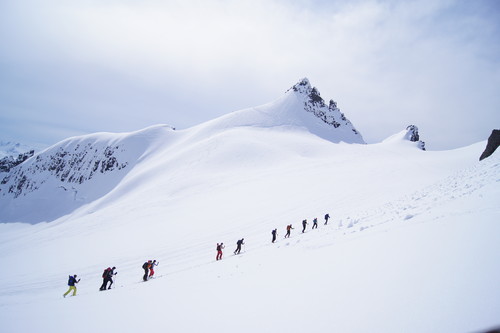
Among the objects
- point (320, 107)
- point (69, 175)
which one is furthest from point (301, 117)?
point (69, 175)

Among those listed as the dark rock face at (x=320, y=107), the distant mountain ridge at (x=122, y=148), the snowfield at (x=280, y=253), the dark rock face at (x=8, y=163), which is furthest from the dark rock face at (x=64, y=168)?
the dark rock face at (x=320, y=107)

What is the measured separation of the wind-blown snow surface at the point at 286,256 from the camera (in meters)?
2.64

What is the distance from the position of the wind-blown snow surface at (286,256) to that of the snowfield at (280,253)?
4 cm

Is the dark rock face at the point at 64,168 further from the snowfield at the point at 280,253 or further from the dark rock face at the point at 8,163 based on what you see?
the snowfield at the point at 280,253

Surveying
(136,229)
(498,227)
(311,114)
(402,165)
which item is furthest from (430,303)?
(311,114)

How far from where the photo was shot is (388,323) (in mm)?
2111

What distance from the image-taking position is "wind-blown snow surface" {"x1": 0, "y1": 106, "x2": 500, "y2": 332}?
8.68 feet

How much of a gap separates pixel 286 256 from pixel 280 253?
44.8 inches

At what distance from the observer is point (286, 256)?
7.35m

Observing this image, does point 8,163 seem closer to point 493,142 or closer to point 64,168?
point 64,168

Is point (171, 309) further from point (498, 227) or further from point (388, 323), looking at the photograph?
point (498, 227)

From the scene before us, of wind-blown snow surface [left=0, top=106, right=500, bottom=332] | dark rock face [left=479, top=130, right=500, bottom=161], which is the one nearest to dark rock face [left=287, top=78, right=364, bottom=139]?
wind-blown snow surface [left=0, top=106, right=500, bottom=332]

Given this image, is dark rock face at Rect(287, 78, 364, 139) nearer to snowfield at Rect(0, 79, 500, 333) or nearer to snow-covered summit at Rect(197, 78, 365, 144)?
snow-covered summit at Rect(197, 78, 365, 144)

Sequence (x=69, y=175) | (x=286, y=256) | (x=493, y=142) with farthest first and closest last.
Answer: (x=69, y=175), (x=493, y=142), (x=286, y=256)
